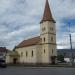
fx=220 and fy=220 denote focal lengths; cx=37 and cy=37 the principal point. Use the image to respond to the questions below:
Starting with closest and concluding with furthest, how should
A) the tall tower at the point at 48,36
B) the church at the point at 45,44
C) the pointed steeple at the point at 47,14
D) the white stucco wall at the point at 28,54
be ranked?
the tall tower at the point at 48,36
the church at the point at 45,44
the pointed steeple at the point at 47,14
the white stucco wall at the point at 28,54

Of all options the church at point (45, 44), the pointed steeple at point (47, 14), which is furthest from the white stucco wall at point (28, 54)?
the pointed steeple at point (47, 14)

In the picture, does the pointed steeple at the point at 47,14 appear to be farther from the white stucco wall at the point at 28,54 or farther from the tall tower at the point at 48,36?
the white stucco wall at the point at 28,54

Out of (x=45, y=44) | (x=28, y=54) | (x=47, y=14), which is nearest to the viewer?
(x=45, y=44)

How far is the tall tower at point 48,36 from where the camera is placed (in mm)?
82250

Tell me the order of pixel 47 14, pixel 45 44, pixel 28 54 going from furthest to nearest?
1. pixel 28 54
2. pixel 47 14
3. pixel 45 44

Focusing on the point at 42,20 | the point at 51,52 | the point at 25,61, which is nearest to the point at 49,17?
the point at 42,20

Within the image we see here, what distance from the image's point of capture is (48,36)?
8369 centimetres

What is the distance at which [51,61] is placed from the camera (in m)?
82.2

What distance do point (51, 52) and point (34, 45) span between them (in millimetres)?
8356

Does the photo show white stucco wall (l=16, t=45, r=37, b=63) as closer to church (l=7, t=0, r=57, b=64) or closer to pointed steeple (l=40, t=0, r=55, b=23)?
church (l=7, t=0, r=57, b=64)

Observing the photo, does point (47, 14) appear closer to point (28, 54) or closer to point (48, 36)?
point (48, 36)

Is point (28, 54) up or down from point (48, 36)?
down

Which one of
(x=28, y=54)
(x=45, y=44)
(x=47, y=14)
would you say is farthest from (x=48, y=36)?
(x=28, y=54)

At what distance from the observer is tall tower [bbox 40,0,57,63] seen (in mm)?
82250
